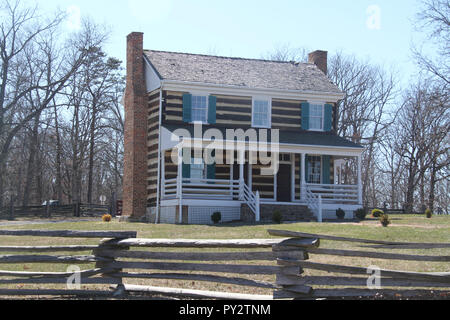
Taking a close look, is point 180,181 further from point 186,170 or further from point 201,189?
point 186,170

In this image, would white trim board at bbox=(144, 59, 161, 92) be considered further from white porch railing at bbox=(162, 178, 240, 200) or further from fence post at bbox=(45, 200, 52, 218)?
fence post at bbox=(45, 200, 52, 218)

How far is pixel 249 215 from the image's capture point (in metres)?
25.0

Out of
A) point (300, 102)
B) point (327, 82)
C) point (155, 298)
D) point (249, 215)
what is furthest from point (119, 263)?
point (327, 82)

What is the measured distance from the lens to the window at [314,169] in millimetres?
28328

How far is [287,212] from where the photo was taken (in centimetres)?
2581

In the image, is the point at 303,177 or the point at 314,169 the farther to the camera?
the point at 314,169

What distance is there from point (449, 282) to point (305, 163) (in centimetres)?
1899

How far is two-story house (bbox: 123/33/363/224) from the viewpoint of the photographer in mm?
25453

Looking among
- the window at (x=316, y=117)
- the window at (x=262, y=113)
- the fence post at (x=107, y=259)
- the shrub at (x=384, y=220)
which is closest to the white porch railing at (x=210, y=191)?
Answer: the window at (x=262, y=113)

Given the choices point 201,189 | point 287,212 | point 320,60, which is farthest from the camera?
point 320,60

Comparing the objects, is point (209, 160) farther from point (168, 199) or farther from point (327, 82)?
point (327, 82)

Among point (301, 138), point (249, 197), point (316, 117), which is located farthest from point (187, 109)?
point (316, 117)

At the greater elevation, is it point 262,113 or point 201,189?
point 262,113

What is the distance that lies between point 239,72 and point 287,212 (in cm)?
756
